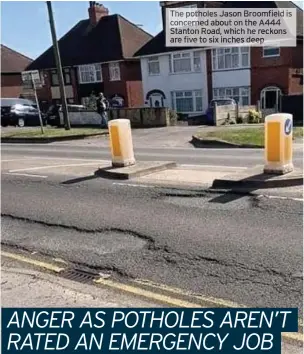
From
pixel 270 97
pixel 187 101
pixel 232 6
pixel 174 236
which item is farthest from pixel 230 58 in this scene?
Answer: pixel 174 236

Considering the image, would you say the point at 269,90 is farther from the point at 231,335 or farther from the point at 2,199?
the point at 231,335

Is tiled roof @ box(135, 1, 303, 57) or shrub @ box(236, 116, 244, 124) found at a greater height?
tiled roof @ box(135, 1, 303, 57)

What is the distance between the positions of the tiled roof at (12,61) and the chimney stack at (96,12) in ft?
41.8

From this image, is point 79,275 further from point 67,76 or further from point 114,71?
point 67,76

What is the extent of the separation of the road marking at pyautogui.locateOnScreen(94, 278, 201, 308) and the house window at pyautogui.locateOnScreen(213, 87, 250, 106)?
26845mm

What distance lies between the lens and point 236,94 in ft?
98.3

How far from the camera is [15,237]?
236 inches

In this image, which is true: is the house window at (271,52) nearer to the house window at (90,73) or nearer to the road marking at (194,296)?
the house window at (90,73)

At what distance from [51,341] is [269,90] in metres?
27.7

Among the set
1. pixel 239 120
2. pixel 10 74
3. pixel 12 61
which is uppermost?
pixel 12 61

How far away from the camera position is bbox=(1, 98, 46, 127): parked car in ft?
97.3

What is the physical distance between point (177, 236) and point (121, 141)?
4.60 m

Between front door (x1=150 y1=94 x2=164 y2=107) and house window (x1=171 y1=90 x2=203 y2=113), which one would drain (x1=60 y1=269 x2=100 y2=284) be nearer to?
house window (x1=171 y1=90 x2=203 y2=113)

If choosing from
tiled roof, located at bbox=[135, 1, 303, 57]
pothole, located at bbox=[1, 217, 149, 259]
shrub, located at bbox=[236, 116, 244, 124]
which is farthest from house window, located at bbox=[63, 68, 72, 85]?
pothole, located at bbox=[1, 217, 149, 259]
